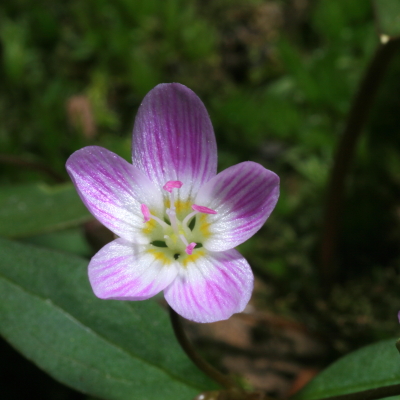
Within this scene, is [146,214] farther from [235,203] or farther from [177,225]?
[235,203]

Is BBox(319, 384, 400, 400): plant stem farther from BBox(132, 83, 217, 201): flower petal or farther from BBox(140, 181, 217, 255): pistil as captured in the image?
BBox(132, 83, 217, 201): flower petal

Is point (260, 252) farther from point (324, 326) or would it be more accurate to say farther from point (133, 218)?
point (133, 218)

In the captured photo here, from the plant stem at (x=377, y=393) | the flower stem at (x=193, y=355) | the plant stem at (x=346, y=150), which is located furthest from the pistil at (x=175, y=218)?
the plant stem at (x=346, y=150)

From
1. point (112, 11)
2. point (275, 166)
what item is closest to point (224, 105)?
point (275, 166)

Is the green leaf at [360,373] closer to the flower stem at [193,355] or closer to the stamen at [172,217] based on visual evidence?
the flower stem at [193,355]

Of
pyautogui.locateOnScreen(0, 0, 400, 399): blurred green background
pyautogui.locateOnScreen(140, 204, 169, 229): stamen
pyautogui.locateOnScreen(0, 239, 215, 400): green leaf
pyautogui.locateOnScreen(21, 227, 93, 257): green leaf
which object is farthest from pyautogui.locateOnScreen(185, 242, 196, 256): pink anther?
pyautogui.locateOnScreen(21, 227, 93, 257): green leaf

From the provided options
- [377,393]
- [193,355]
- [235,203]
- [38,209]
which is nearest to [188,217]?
[235,203]

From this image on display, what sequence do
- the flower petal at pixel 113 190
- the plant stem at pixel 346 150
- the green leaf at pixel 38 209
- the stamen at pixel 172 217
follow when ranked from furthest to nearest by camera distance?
the green leaf at pixel 38 209 < the plant stem at pixel 346 150 < the stamen at pixel 172 217 < the flower petal at pixel 113 190
